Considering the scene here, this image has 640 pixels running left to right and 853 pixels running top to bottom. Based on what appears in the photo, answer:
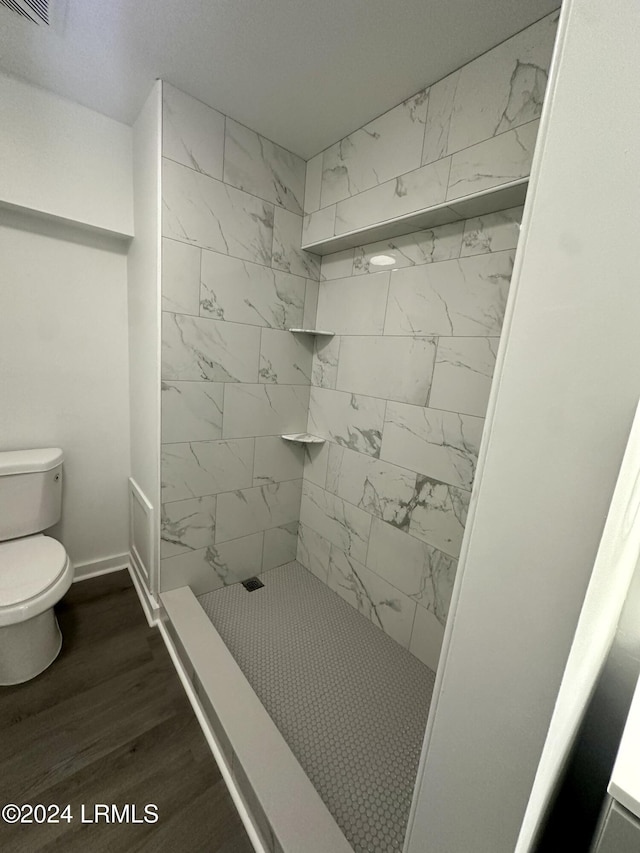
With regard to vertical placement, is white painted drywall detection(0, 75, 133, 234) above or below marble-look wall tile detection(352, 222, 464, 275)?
above

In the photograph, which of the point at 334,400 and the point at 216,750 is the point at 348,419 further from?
the point at 216,750

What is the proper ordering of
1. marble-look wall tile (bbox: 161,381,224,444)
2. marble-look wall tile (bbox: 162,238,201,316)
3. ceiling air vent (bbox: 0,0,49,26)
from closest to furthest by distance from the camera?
ceiling air vent (bbox: 0,0,49,26)
marble-look wall tile (bbox: 162,238,201,316)
marble-look wall tile (bbox: 161,381,224,444)

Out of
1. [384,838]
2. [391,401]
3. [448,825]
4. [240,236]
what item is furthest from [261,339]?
[384,838]

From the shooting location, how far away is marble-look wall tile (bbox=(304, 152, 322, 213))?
5.92ft

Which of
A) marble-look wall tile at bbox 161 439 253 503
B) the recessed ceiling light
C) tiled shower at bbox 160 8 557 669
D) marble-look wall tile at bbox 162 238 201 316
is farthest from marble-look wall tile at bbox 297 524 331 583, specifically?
the recessed ceiling light

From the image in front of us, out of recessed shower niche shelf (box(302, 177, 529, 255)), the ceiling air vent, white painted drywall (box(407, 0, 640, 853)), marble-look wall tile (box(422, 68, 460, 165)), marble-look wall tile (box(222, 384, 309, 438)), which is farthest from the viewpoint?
marble-look wall tile (box(222, 384, 309, 438))

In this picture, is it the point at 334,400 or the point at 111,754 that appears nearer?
the point at 111,754

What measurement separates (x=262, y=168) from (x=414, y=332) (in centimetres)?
113

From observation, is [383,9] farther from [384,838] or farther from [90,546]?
[90,546]

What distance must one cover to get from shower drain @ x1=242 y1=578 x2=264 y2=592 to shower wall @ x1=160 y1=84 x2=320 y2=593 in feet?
0.14

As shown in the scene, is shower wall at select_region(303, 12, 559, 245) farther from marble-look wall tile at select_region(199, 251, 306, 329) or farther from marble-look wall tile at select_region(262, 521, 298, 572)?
marble-look wall tile at select_region(262, 521, 298, 572)

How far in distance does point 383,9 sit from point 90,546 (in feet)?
9.09

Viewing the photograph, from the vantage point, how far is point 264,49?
4.00 feet

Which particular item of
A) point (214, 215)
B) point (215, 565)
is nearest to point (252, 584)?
point (215, 565)
